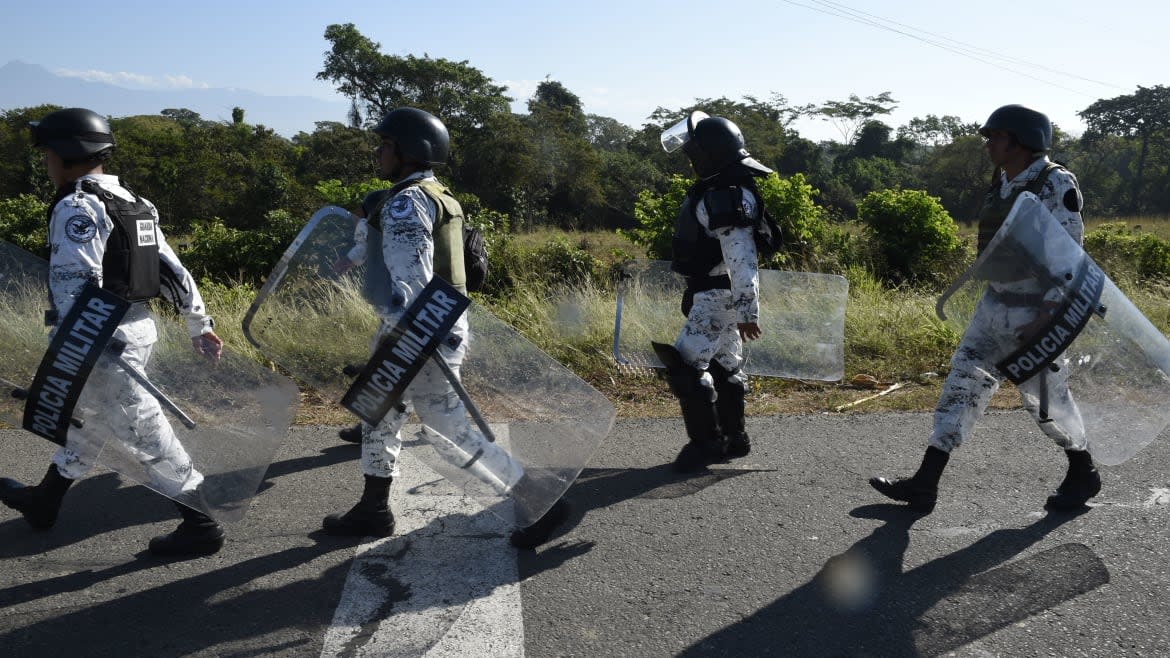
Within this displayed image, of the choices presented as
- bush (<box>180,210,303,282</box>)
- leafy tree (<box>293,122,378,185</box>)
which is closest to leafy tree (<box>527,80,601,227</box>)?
leafy tree (<box>293,122,378,185</box>)

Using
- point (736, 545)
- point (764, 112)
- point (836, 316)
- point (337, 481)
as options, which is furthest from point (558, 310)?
point (764, 112)

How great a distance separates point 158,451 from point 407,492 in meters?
1.18

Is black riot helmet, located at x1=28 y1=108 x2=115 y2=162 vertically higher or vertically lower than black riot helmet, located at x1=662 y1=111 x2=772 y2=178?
higher

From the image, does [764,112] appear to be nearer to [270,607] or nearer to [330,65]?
[330,65]

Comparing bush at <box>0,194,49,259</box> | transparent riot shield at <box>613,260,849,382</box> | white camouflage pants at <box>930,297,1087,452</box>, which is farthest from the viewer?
bush at <box>0,194,49,259</box>

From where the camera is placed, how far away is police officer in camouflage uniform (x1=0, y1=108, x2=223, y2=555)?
315 cm

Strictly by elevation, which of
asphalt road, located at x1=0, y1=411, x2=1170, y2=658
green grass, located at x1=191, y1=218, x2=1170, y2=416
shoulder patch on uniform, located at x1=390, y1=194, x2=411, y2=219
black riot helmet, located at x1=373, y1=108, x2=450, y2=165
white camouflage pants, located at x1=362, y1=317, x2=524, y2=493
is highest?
black riot helmet, located at x1=373, y1=108, x2=450, y2=165

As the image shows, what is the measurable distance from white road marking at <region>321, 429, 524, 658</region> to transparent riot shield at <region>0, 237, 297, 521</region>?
580mm

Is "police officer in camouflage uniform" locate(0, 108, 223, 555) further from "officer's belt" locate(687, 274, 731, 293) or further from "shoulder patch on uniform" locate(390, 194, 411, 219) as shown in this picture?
"officer's belt" locate(687, 274, 731, 293)

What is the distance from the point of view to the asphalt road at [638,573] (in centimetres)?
288

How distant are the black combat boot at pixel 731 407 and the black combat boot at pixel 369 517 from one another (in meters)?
1.88

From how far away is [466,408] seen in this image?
3400 mm

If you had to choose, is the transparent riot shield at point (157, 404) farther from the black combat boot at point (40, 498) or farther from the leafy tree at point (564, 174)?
the leafy tree at point (564, 174)

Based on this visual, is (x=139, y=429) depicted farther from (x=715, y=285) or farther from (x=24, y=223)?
(x=24, y=223)
